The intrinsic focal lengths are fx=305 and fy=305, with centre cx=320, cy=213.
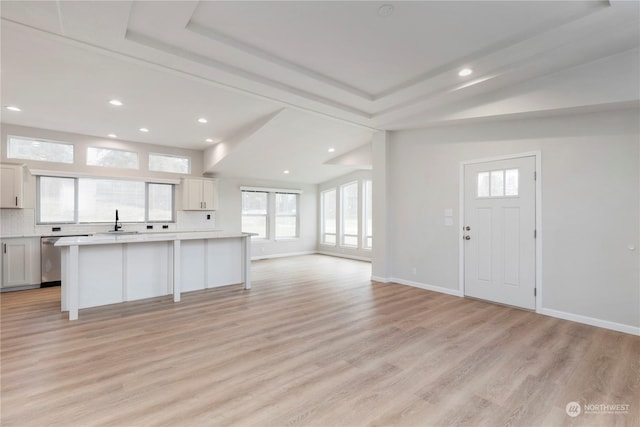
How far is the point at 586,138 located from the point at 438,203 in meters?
1.97

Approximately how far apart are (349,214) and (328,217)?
0.91m

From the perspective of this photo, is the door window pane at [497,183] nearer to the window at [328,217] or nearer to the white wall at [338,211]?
the white wall at [338,211]

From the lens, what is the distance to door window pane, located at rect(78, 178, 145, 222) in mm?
5895

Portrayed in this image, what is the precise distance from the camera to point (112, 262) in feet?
13.3

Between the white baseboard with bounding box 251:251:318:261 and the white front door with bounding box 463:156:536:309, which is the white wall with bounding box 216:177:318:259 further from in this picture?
the white front door with bounding box 463:156:536:309

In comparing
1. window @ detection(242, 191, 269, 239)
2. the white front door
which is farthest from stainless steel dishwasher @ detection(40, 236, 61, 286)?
the white front door

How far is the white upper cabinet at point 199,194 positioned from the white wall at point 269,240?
44 centimetres

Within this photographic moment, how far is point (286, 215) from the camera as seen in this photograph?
360 inches

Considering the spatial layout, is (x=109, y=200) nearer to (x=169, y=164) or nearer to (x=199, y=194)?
(x=169, y=164)

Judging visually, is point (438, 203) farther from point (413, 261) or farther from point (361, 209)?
point (361, 209)

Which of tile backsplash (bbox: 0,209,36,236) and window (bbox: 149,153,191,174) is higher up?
window (bbox: 149,153,191,174)

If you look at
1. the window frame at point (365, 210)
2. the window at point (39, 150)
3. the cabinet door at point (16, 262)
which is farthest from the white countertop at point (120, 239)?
the window frame at point (365, 210)

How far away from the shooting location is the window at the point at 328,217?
936 centimetres

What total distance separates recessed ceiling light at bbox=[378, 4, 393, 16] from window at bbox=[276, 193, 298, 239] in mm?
6654
